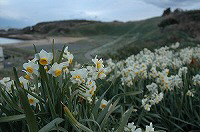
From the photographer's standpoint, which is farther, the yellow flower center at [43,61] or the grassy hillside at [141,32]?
the grassy hillside at [141,32]

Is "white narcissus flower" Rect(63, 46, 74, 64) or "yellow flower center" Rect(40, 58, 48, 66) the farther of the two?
"white narcissus flower" Rect(63, 46, 74, 64)

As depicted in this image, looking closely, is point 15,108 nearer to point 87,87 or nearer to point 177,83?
point 87,87

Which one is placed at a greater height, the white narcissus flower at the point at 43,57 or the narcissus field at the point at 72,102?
the white narcissus flower at the point at 43,57

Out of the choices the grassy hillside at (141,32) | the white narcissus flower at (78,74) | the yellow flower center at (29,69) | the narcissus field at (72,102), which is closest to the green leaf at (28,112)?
the narcissus field at (72,102)

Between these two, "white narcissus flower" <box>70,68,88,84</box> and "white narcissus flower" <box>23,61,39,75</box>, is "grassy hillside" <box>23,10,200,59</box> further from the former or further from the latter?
"white narcissus flower" <box>23,61,39,75</box>

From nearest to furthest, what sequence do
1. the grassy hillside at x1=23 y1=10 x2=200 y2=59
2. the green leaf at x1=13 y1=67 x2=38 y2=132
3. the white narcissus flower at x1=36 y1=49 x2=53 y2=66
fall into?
the green leaf at x1=13 y1=67 x2=38 y2=132 < the white narcissus flower at x1=36 y1=49 x2=53 y2=66 < the grassy hillside at x1=23 y1=10 x2=200 y2=59

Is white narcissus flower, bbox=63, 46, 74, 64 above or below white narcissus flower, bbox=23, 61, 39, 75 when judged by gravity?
above

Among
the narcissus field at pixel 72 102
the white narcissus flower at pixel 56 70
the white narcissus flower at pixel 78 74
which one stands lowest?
the narcissus field at pixel 72 102

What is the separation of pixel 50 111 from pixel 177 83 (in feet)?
5.33

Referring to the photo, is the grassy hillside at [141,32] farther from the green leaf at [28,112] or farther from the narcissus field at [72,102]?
the green leaf at [28,112]

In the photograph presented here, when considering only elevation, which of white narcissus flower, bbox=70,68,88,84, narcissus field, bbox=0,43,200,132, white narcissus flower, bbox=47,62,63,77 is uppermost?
white narcissus flower, bbox=47,62,63,77

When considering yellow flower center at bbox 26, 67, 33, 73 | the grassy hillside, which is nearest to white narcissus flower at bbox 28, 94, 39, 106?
yellow flower center at bbox 26, 67, 33, 73

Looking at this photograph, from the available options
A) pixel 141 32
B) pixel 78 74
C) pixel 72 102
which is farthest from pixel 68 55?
pixel 141 32

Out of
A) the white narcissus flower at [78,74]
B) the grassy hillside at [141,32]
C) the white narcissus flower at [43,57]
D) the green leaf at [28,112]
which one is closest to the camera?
the green leaf at [28,112]
